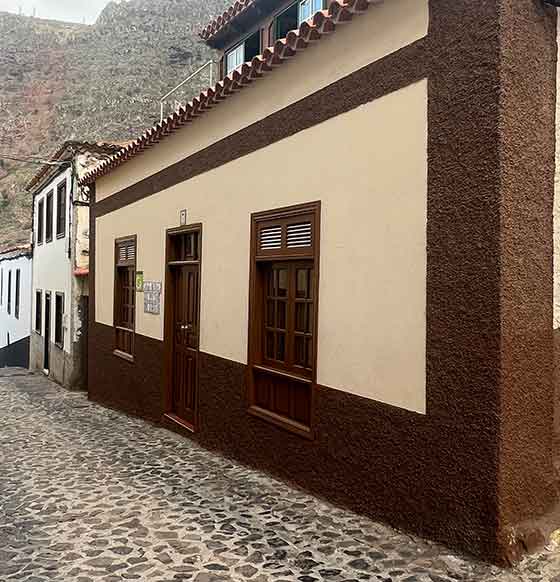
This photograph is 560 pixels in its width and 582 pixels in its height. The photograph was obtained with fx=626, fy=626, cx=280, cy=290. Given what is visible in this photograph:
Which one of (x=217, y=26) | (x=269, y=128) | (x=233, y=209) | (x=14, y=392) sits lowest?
(x=14, y=392)

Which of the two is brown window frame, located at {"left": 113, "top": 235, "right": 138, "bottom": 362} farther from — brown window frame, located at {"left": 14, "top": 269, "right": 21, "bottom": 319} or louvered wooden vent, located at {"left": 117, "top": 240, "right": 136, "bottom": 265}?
brown window frame, located at {"left": 14, "top": 269, "right": 21, "bottom": 319}

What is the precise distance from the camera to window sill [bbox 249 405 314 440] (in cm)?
532

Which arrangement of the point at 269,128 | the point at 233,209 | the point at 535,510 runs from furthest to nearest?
the point at 233,209, the point at 269,128, the point at 535,510

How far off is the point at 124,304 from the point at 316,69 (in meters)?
6.40

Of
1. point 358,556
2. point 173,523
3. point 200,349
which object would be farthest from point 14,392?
point 358,556

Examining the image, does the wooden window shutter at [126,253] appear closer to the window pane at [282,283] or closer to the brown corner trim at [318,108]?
the brown corner trim at [318,108]

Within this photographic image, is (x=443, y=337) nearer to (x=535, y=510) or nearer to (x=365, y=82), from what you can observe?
(x=535, y=510)

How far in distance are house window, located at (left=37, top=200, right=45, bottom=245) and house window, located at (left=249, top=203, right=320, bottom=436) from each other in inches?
519

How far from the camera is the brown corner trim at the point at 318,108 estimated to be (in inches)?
169

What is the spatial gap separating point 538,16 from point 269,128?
8.86ft

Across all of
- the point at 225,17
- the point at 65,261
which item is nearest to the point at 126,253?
the point at 225,17

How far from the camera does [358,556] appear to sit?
400 cm

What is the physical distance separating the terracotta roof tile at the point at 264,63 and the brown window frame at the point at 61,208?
22.4 feet

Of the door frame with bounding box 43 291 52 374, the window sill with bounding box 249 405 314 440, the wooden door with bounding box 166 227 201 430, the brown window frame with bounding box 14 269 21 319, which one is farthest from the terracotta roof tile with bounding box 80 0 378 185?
the brown window frame with bounding box 14 269 21 319
